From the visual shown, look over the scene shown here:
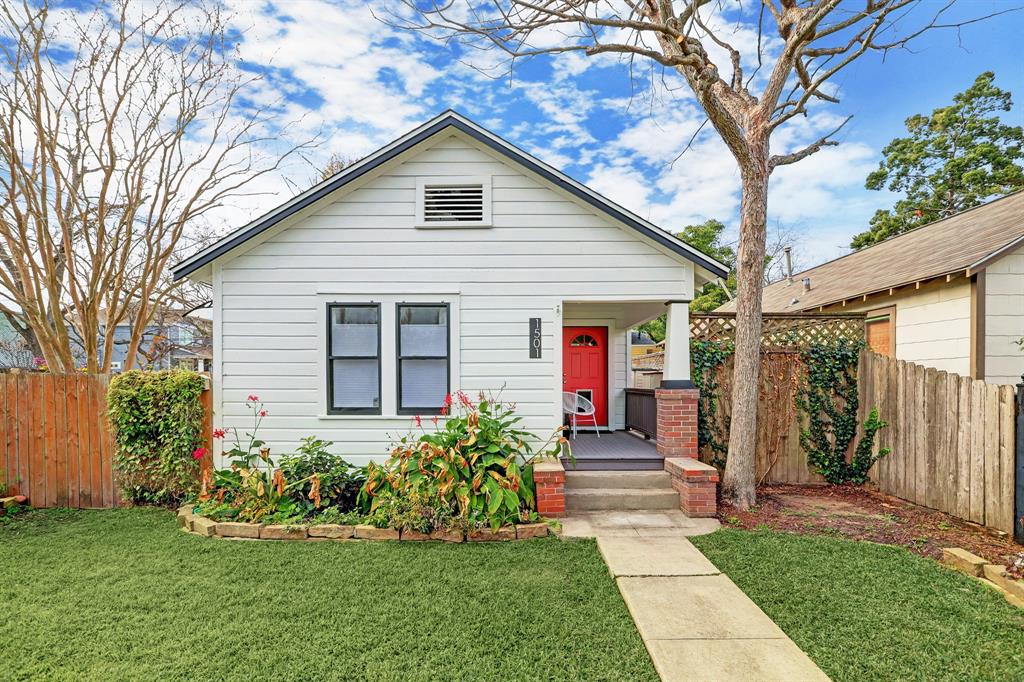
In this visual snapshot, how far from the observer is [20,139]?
23.9 feet

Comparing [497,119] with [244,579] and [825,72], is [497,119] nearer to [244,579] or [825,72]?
[825,72]

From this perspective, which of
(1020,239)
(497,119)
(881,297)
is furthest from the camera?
(497,119)

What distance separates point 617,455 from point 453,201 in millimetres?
4186

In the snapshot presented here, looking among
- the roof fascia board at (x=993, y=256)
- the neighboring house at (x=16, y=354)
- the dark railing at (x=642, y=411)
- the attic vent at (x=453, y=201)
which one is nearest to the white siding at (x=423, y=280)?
the attic vent at (x=453, y=201)

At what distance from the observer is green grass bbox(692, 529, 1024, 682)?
285cm

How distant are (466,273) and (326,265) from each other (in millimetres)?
1924

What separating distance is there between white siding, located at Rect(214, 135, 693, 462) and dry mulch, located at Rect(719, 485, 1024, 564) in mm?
2877

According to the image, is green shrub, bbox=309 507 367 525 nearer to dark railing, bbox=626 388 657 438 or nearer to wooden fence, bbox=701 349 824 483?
dark railing, bbox=626 388 657 438

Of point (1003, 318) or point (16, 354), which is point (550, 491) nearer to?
point (1003, 318)

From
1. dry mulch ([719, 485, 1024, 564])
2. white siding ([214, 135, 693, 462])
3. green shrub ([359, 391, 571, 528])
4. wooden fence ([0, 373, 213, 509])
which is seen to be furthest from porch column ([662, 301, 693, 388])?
wooden fence ([0, 373, 213, 509])

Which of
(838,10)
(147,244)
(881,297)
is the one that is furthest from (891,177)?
(147,244)

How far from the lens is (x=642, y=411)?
802cm

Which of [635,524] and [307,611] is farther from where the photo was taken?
[635,524]

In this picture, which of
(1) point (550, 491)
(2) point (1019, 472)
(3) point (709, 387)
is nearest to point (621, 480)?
(1) point (550, 491)
